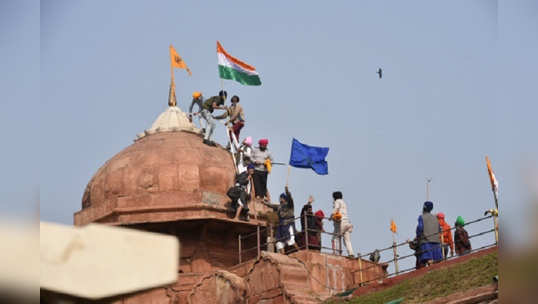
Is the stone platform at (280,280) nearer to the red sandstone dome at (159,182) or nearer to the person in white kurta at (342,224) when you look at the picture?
the person in white kurta at (342,224)

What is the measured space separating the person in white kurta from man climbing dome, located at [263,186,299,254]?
0.77 m

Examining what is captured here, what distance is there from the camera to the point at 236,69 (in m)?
20.3

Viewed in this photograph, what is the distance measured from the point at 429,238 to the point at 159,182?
248 inches

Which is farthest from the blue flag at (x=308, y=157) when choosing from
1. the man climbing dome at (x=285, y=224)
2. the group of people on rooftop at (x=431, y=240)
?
the group of people on rooftop at (x=431, y=240)

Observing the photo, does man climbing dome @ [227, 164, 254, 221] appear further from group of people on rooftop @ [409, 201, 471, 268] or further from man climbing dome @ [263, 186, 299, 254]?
group of people on rooftop @ [409, 201, 471, 268]

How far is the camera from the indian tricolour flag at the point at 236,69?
66.1 feet

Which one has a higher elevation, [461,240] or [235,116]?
[235,116]

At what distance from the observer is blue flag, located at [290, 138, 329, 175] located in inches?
736

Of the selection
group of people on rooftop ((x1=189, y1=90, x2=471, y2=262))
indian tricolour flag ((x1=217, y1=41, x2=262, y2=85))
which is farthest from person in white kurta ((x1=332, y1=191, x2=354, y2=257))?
indian tricolour flag ((x1=217, y1=41, x2=262, y2=85))

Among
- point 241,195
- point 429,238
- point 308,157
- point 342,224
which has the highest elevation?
point 308,157

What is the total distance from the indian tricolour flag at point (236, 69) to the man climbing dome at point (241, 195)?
2.48 meters

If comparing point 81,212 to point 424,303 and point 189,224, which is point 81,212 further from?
point 424,303

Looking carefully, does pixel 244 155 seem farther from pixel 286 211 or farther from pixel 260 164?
pixel 286 211

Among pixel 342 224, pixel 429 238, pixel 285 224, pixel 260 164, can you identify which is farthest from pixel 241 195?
pixel 429 238
